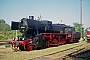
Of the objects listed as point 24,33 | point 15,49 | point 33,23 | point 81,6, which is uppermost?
point 81,6

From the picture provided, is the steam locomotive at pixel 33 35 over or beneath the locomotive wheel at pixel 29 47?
over

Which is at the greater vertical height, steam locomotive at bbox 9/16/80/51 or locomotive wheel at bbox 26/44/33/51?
steam locomotive at bbox 9/16/80/51

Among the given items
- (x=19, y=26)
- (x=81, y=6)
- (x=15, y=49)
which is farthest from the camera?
(x=81, y=6)

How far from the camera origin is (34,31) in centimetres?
1602

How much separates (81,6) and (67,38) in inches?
331

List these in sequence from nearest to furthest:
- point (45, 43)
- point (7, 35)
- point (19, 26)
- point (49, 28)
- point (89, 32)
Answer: point (19, 26)
point (45, 43)
point (49, 28)
point (89, 32)
point (7, 35)

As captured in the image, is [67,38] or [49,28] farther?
[67,38]

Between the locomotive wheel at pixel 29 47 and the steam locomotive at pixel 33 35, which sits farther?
the locomotive wheel at pixel 29 47

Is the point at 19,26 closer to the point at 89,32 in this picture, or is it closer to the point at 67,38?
the point at 67,38

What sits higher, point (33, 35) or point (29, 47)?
point (33, 35)

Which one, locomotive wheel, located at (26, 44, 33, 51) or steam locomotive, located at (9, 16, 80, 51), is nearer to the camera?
steam locomotive, located at (9, 16, 80, 51)

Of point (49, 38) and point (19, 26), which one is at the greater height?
point (19, 26)

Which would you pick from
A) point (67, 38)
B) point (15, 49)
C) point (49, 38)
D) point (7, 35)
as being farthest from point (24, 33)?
point (7, 35)

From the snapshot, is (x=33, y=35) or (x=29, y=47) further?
(x=33, y=35)
